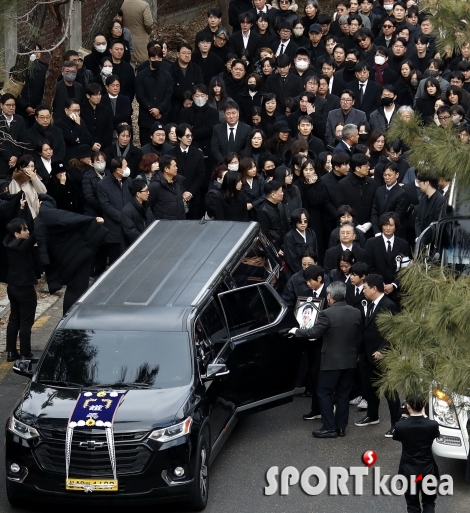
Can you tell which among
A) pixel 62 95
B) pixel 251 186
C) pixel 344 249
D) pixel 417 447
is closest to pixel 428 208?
pixel 344 249

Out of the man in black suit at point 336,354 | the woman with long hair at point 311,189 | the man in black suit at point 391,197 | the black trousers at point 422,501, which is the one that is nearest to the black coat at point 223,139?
the woman with long hair at point 311,189

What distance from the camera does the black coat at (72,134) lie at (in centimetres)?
1705

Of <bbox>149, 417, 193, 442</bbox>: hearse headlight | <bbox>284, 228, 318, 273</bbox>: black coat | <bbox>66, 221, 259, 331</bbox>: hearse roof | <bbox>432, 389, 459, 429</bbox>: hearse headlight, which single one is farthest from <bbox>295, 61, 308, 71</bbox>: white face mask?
<bbox>149, 417, 193, 442</bbox>: hearse headlight

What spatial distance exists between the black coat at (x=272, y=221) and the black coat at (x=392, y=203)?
1293 mm

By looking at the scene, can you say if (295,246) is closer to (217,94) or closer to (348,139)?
(348,139)

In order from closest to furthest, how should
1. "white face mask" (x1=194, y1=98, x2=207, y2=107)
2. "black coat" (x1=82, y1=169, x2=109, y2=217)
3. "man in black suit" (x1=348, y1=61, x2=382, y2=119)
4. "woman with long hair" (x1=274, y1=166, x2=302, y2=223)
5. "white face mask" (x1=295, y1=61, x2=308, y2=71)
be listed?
"woman with long hair" (x1=274, y1=166, x2=302, y2=223), "black coat" (x1=82, y1=169, x2=109, y2=217), "white face mask" (x1=194, y1=98, x2=207, y2=107), "man in black suit" (x1=348, y1=61, x2=382, y2=119), "white face mask" (x1=295, y1=61, x2=308, y2=71)

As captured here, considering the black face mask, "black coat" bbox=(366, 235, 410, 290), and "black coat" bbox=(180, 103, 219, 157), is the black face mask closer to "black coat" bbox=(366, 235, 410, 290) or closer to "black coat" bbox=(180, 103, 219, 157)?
"black coat" bbox=(180, 103, 219, 157)

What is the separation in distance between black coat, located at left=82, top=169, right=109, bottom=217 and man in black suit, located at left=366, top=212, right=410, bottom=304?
3902mm

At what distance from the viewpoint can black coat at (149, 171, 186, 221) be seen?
50.2 ft

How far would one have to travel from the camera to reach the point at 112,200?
15.4 metres

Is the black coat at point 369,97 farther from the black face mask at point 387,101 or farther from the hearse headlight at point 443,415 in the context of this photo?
the hearse headlight at point 443,415

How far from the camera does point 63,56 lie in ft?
63.6

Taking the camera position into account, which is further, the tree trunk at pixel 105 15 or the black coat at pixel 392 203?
the tree trunk at pixel 105 15

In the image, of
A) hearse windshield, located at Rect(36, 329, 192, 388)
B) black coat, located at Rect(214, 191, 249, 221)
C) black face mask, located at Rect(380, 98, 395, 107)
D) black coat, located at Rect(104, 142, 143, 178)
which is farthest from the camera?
black face mask, located at Rect(380, 98, 395, 107)
